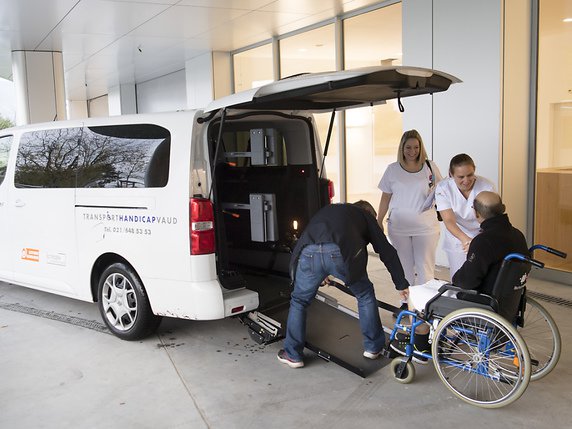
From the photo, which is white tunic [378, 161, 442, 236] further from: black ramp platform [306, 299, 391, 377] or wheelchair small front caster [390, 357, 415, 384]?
wheelchair small front caster [390, 357, 415, 384]

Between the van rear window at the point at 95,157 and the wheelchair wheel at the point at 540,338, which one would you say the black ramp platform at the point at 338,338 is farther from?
the van rear window at the point at 95,157

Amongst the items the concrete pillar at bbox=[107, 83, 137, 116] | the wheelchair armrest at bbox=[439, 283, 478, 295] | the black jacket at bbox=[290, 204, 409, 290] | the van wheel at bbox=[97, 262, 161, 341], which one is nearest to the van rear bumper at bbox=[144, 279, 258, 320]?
the van wheel at bbox=[97, 262, 161, 341]

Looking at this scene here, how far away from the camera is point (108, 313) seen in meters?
4.69

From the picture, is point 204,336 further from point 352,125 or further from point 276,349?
point 352,125

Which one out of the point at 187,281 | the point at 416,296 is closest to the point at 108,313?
the point at 187,281

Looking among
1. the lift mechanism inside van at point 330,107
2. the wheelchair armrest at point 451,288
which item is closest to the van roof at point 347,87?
the lift mechanism inside van at point 330,107

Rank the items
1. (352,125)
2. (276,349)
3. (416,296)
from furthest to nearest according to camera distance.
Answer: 1. (352,125)
2. (276,349)
3. (416,296)

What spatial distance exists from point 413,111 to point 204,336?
3866 mm

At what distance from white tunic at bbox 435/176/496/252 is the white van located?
29.2 inches

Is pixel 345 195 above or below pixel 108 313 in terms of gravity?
above

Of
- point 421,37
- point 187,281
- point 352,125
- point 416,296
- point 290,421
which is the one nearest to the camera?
point 290,421

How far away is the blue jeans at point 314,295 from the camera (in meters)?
3.79

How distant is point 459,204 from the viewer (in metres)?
4.24

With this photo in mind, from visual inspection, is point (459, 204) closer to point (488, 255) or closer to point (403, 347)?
point (488, 255)
